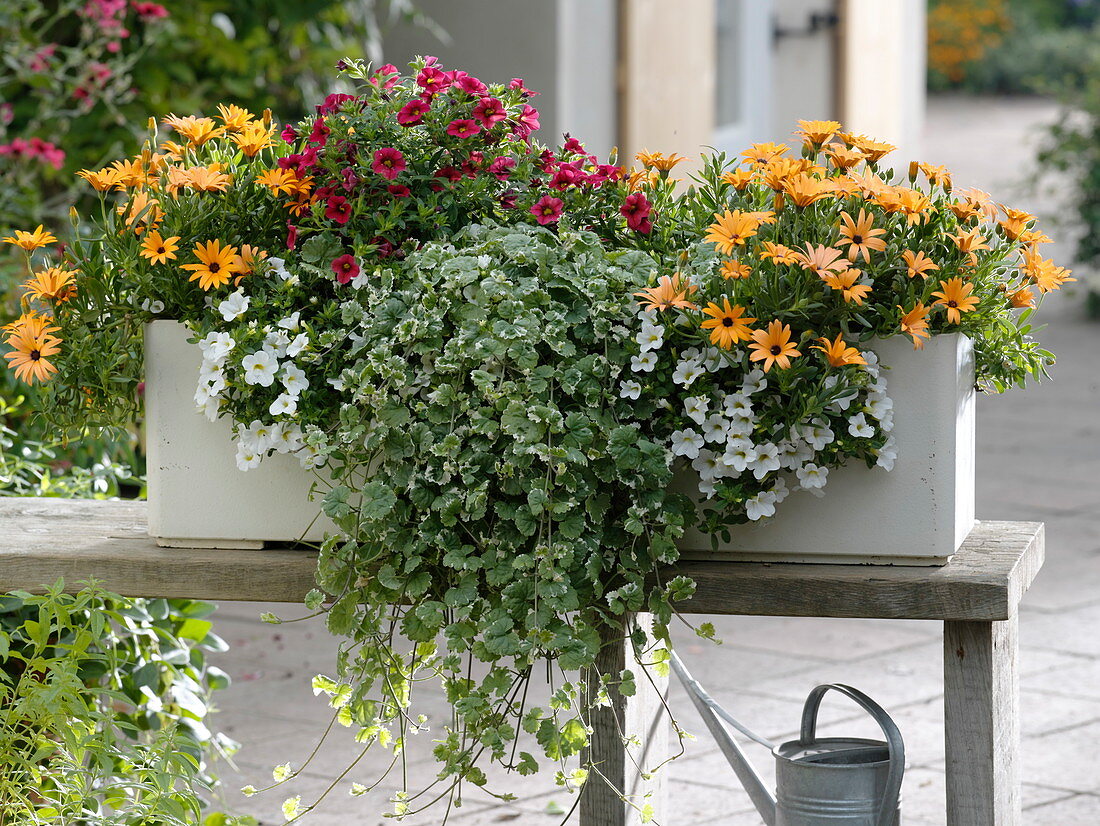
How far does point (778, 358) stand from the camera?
1390mm

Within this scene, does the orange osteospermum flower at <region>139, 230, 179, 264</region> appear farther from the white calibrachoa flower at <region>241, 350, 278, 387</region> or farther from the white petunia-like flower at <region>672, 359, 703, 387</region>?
the white petunia-like flower at <region>672, 359, 703, 387</region>

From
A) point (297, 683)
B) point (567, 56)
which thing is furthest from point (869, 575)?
point (567, 56)

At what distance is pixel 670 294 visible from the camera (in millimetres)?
1449

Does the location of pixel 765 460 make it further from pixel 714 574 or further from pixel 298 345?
pixel 298 345

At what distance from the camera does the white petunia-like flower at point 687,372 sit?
145 cm

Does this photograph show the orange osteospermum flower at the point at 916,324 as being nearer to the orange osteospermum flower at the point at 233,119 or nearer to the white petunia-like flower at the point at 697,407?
the white petunia-like flower at the point at 697,407

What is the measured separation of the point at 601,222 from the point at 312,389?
0.37m

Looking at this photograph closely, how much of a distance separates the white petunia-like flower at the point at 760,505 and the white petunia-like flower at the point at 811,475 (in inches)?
1.3

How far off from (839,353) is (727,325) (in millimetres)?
105

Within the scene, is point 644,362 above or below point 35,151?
below

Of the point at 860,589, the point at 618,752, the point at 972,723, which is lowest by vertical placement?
the point at 618,752

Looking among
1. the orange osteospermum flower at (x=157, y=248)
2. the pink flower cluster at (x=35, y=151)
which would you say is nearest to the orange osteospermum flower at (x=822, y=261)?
Answer: the orange osteospermum flower at (x=157, y=248)

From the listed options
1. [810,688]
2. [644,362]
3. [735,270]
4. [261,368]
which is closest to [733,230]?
[735,270]

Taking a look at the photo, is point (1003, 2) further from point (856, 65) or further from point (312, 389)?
point (312, 389)
